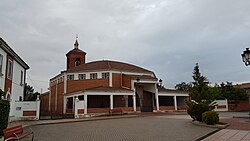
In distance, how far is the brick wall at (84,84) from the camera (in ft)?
121

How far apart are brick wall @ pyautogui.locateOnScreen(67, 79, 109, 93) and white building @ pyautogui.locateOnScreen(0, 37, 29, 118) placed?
11773 mm

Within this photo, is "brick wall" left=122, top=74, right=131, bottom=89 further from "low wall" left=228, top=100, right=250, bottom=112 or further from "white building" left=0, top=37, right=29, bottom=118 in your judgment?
"low wall" left=228, top=100, right=250, bottom=112

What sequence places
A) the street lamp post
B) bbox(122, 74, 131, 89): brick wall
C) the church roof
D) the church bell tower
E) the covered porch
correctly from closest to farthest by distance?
the street lamp post < the covered porch < bbox(122, 74, 131, 89): brick wall < the church roof < the church bell tower

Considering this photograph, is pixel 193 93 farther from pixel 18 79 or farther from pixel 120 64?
pixel 120 64

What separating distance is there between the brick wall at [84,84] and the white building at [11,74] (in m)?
11.8

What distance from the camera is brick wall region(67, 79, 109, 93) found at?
1448 inches

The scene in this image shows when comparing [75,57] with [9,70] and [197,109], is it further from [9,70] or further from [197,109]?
[197,109]

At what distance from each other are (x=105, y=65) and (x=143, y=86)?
737 cm

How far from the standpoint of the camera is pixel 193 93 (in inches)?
683

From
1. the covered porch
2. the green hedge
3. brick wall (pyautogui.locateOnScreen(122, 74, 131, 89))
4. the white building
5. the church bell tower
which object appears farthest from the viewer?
the church bell tower

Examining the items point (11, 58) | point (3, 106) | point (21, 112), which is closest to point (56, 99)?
point (21, 112)

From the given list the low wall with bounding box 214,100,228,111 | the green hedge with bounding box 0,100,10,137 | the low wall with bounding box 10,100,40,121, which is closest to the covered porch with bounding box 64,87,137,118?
the low wall with bounding box 10,100,40,121

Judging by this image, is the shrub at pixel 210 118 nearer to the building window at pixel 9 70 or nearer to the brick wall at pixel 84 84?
the building window at pixel 9 70

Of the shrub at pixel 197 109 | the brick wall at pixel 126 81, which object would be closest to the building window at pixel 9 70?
the shrub at pixel 197 109
